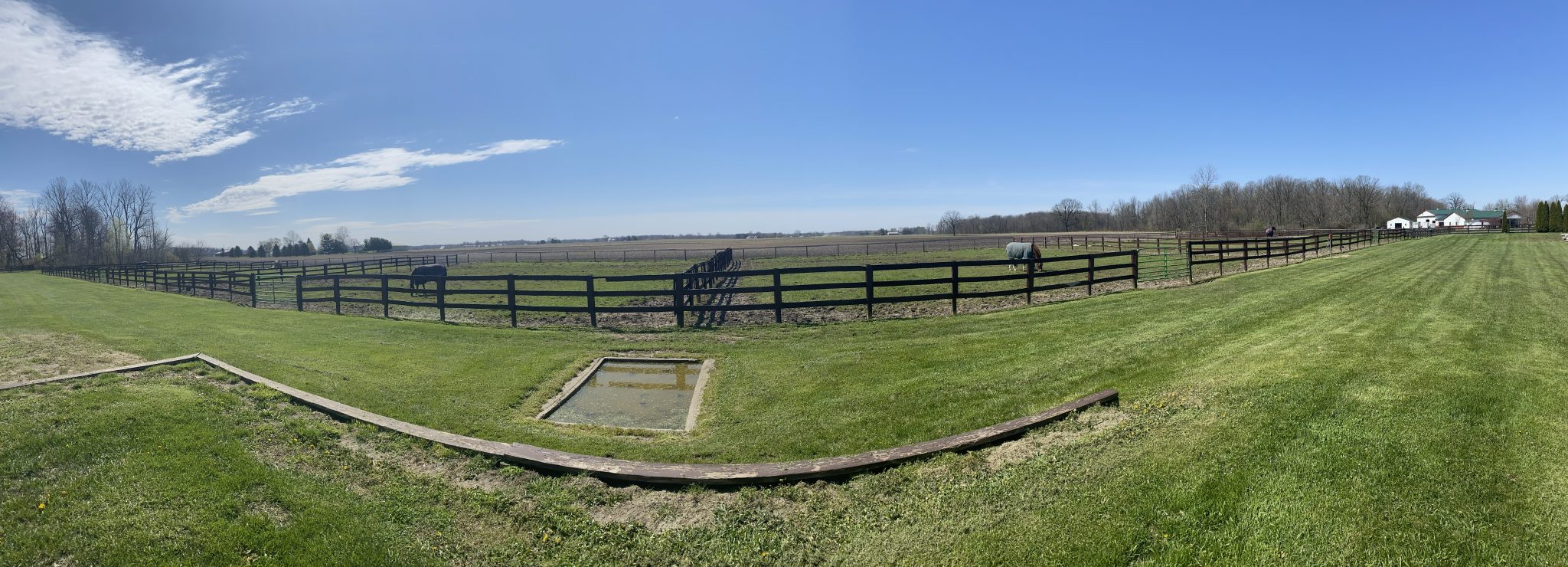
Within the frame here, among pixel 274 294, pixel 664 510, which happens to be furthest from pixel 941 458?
pixel 274 294

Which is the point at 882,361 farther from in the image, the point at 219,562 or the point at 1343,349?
the point at 219,562

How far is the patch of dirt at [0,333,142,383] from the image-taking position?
740 centimetres

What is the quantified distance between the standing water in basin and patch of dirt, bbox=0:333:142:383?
19.7ft

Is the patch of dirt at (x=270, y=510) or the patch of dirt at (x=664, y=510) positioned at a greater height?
the patch of dirt at (x=270, y=510)

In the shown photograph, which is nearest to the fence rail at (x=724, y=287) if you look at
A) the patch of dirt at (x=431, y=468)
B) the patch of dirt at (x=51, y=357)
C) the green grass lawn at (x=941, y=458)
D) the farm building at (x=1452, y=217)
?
the green grass lawn at (x=941, y=458)

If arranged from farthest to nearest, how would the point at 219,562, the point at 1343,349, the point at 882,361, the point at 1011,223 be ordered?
1. the point at 1011,223
2. the point at 882,361
3. the point at 1343,349
4. the point at 219,562

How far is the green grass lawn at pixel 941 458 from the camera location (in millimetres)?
3078

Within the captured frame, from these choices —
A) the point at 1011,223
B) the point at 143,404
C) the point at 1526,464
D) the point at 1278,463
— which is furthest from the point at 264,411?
the point at 1011,223

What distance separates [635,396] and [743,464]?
126 inches

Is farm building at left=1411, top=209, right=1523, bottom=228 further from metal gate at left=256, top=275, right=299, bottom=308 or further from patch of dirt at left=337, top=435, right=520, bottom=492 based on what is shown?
metal gate at left=256, top=275, right=299, bottom=308

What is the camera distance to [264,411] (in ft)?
18.8

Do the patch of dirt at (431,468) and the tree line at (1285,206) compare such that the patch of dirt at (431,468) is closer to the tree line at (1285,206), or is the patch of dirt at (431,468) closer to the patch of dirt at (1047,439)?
the patch of dirt at (1047,439)

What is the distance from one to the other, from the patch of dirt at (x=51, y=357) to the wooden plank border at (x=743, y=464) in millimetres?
5665

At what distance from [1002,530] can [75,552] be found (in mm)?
4835
